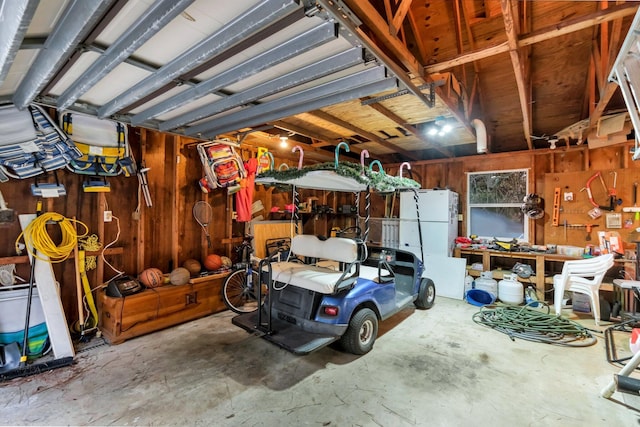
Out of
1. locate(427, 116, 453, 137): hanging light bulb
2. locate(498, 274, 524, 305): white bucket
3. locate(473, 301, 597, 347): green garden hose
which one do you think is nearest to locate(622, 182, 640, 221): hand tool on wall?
locate(498, 274, 524, 305): white bucket

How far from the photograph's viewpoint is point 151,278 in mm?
3617

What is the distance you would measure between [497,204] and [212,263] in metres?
5.67

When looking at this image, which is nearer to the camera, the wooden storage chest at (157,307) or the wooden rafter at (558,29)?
the wooden rafter at (558,29)

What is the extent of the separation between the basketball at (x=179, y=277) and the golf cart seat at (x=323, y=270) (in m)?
1.33

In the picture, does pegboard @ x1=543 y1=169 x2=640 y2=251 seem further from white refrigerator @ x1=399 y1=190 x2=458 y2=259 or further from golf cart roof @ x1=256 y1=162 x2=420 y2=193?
golf cart roof @ x1=256 y1=162 x2=420 y2=193

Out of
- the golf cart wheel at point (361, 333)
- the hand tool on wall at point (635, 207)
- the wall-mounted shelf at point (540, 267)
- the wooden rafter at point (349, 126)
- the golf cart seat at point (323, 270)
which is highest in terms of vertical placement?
the wooden rafter at point (349, 126)

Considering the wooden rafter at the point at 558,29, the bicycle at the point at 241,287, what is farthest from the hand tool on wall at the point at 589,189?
the bicycle at the point at 241,287

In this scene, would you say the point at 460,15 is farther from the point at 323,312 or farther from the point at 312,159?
the point at 323,312

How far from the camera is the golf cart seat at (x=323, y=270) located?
2.84m

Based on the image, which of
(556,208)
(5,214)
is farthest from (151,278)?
(556,208)

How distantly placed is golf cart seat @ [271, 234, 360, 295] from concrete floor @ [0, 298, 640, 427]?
2.62 ft

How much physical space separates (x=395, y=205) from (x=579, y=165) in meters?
3.54

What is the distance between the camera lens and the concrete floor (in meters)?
2.12

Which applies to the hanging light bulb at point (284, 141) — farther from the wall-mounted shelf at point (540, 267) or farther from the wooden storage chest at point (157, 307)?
the wall-mounted shelf at point (540, 267)
